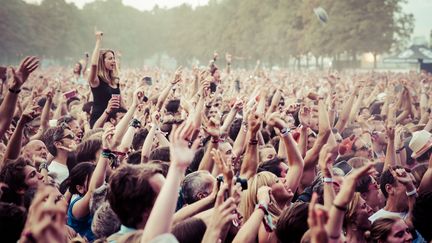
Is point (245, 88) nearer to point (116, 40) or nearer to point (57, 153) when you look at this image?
point (57, 153)

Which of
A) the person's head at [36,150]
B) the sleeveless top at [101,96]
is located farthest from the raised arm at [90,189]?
the sleeveless top at [101,96]

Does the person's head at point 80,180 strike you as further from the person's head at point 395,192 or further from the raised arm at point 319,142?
the person's head at point 395,192

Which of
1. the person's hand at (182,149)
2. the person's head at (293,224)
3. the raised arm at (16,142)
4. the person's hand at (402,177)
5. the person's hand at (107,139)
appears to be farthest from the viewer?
the raised arm at (16,142)

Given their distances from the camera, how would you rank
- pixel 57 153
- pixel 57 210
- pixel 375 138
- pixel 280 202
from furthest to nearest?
pixel 375 138
pixel 57 153
pixel 280 202
pixel 57 210

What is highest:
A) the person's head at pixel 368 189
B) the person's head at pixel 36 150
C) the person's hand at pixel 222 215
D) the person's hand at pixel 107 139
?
the person's hand at pixel 107 139

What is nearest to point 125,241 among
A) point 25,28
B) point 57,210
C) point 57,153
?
point 57,210

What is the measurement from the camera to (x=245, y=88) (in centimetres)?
1505

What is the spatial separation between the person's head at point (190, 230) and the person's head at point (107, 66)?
457 cm

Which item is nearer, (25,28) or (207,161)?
(207,161)

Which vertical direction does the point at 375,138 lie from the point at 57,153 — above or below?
below

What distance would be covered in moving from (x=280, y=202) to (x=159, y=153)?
1617mm

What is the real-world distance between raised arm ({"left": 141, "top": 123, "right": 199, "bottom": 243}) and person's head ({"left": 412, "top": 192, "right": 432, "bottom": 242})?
2.02m

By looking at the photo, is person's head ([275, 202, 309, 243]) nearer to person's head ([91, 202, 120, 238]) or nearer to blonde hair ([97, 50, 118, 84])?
person's head ([91, 202, 120, 238])

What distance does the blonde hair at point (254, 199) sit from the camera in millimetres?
3916
